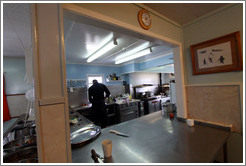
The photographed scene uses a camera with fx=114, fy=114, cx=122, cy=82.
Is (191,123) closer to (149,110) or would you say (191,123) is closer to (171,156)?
(171,156)

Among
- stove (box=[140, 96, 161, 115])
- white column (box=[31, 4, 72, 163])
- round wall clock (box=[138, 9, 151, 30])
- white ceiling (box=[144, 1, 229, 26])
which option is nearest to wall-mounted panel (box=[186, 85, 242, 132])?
white ceiling (box=[144, 1, 229, 26])

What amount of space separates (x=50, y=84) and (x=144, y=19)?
3.35 feet

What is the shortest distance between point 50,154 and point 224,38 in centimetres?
184

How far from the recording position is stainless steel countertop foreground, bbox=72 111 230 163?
0.84 m

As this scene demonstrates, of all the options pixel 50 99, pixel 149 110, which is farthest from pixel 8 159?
pixel 149 110

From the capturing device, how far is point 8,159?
992 millimetres

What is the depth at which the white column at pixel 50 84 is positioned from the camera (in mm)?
581

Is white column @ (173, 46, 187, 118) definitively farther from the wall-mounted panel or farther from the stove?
the stove

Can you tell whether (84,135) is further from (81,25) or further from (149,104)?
(149,104)

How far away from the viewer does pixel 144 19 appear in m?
1.13

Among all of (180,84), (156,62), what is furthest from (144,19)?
(156,62)

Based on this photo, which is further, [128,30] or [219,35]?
[219,35]

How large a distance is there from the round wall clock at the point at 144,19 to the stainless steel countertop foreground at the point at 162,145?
3.64 ft

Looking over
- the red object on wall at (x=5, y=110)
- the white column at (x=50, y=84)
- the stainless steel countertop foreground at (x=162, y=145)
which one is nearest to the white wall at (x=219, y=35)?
the stainless steel countertop foreground at (x=162, y=145)
